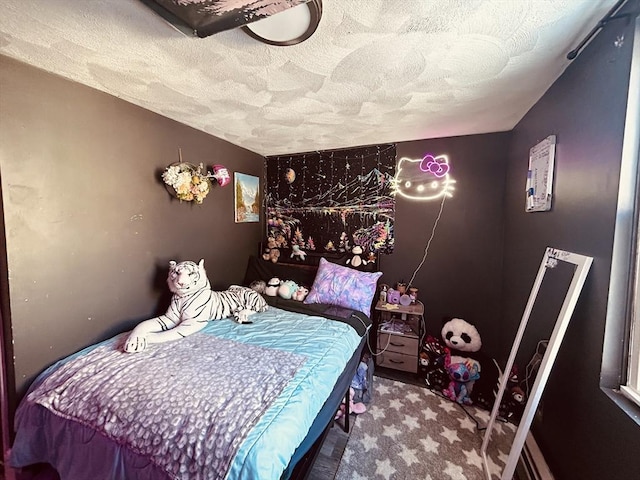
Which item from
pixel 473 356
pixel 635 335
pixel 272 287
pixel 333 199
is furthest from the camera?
pixel 333 199

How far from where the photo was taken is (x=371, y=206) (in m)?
2.69

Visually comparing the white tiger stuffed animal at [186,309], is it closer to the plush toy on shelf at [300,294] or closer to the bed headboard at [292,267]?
the plush toy on shelf at [300,294]

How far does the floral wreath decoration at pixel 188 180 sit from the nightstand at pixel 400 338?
1976mm

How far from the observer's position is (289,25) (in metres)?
0.98

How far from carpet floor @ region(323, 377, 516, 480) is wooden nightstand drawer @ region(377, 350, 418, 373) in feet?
0.76

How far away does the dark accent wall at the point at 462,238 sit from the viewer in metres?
2.31

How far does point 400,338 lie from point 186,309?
1.91 m

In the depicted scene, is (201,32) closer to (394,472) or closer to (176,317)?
(176,317)

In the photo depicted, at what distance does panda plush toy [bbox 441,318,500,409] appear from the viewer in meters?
2.00

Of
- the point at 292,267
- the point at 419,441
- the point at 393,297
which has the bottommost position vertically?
the point at 419,441

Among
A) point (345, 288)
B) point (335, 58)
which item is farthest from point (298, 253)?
point (335, 58)

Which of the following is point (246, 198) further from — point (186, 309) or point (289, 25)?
point (289, 25)

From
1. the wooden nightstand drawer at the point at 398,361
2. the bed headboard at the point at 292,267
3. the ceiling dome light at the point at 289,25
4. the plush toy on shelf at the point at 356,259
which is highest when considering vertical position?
the ceiling dome light at the point at 289,25

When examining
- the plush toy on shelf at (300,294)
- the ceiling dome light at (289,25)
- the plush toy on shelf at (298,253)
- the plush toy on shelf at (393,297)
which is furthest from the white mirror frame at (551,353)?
the plush toy on shelf at (298,253)
